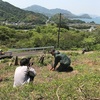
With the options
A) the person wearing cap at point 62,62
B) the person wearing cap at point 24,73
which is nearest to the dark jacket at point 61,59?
the person wearing cap at point 62,62

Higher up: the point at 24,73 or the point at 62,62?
the point at 24,73

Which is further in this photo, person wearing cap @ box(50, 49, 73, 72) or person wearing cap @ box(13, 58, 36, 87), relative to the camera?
person wearing cap @ box(50, 49, 73, 72)

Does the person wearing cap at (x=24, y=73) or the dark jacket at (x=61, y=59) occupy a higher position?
the person wearing cap at (x=24, y=73)

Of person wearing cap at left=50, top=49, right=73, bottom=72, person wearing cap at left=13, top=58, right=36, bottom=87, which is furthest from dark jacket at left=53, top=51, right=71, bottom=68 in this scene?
person wearing cap at left=13, top=58, right=36, bottom=87

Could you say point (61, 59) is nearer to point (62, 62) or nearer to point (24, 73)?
point (62, 62)

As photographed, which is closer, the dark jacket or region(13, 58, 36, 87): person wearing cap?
region(13, 58, 36, 87): person wearing cap

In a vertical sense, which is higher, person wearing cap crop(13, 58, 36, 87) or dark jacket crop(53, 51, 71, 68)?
person wearing cap crop(13, 58, 36, 87)

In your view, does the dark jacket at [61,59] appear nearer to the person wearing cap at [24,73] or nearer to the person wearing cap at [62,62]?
the person wearing cap at [62,62]

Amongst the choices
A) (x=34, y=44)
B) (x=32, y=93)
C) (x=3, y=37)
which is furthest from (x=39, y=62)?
(x=3, y=37)

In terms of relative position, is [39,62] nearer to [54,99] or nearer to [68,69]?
[68,69]

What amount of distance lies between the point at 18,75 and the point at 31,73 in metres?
0.29

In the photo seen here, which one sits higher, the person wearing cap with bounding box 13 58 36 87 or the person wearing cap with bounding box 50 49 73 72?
the person wearing cap with bounding box 13 58 36 87

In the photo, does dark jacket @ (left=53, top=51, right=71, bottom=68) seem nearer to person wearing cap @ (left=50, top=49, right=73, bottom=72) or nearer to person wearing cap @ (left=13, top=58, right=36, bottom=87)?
person wearing cap @ (left=50, top=49, right=73, bottom=72)

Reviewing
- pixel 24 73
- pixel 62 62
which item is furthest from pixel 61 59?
pixel 24 73
